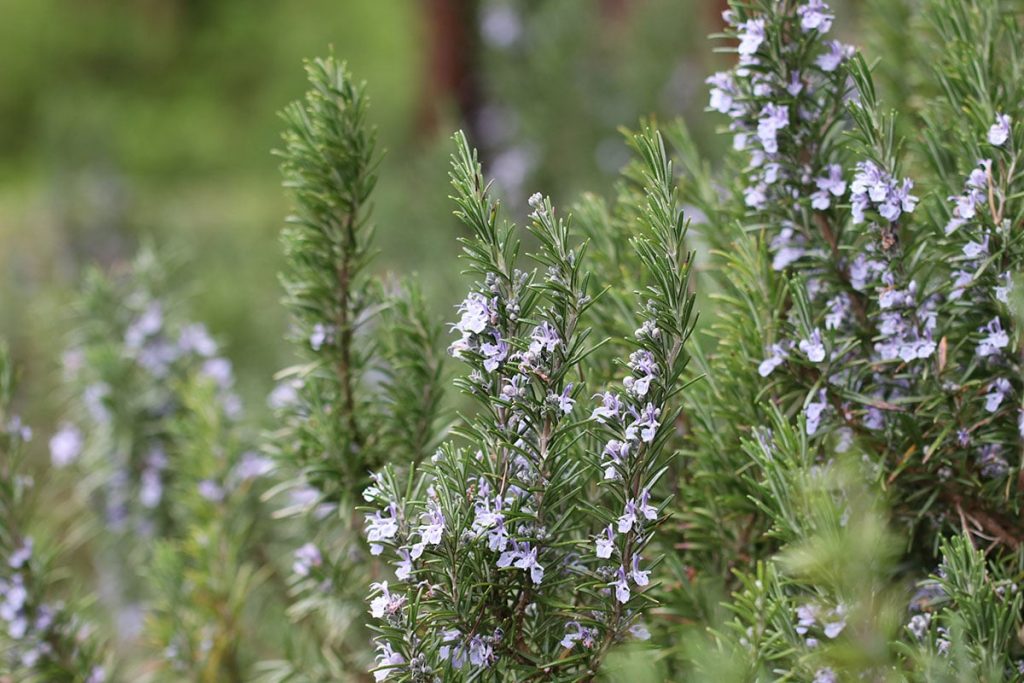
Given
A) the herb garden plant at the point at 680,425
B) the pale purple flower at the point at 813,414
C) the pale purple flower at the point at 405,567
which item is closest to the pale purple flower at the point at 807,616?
the herb garden plant at the point at 680,425

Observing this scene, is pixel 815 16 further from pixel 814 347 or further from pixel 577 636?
pixel 577 636

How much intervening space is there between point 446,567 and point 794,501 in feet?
0.64

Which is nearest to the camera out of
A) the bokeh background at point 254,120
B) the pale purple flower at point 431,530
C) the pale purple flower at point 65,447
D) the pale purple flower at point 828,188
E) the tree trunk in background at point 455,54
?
the pale purple flower at point 431,530

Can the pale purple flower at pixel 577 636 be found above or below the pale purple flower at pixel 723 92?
below

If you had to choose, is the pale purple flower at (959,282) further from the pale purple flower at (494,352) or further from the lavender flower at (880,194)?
the pale purple flower at (494,352)

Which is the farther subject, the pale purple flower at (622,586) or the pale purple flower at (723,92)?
Result: the pale purple flower at (723,92)

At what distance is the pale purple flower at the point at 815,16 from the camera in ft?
1.87

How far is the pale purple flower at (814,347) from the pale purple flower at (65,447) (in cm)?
91

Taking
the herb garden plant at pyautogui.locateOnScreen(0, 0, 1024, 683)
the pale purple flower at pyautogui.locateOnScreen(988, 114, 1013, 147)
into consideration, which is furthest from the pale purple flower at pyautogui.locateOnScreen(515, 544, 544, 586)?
the pale purple flower at pyautogui.locateOnScreen(988, 114, 1013, 147)

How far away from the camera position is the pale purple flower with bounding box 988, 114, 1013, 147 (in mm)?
543

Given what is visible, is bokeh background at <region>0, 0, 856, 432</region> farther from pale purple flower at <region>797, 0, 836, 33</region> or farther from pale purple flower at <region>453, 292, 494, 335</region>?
pale purple flower at <region>797, 0, 836, 33</region>

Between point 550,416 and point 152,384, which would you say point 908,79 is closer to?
point 550,416

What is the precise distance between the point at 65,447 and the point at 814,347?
93cm

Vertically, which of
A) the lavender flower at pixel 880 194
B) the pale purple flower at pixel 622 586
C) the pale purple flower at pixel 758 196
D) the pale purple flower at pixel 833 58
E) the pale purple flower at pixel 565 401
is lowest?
the pale purple flower at pixel 622 586
